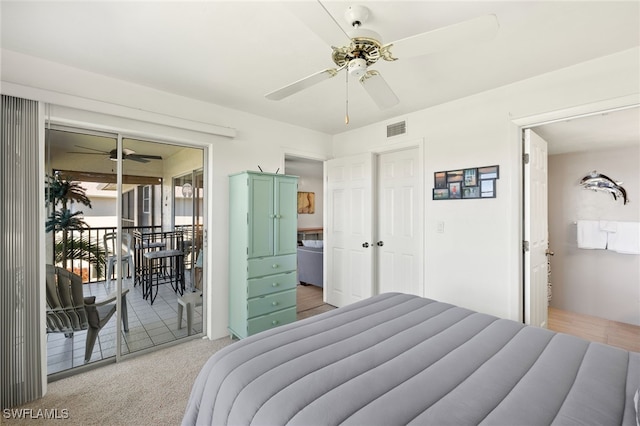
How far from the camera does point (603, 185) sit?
3.77 metres

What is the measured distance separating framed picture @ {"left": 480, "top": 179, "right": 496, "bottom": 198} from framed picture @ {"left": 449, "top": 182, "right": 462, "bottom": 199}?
0.21 meters

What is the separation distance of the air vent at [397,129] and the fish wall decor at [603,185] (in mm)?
2786

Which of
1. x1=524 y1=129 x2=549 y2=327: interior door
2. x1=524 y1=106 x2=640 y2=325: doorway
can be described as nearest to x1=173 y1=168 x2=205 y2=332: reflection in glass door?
x1=524 y1=129 x2=549 y2=327: interior door

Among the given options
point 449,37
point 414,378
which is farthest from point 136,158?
point 414,378

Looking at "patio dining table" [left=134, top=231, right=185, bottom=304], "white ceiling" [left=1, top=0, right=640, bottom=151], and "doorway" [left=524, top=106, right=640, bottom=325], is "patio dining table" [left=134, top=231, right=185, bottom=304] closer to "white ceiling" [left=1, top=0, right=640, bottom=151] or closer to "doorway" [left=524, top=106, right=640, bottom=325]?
"white ceiling" [left=1, top=0, right=640, bottom=151]

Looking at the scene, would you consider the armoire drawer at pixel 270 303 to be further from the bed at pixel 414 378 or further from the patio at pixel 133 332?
the bed at pixel 414 378

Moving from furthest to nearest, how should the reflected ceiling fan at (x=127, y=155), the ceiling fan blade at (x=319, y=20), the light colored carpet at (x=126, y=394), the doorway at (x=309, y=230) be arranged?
the doorway at (x=309, y=230) → the reflected ceiling fan at (x=127, y=155) → the light colored carpet at (x=126, y=394) → the ceiling fan blade at (x=319, y=20)

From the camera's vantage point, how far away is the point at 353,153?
3.97 meters

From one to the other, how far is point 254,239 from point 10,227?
5.76 feet

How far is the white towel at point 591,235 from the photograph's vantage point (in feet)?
12.3

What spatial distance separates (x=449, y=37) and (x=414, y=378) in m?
1.52

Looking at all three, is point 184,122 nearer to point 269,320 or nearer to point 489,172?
point 269,320

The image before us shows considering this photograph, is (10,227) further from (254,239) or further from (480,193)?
(480,193)

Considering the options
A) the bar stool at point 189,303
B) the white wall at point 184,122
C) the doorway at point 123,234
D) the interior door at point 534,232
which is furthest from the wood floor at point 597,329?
the doorway at point 123,234
